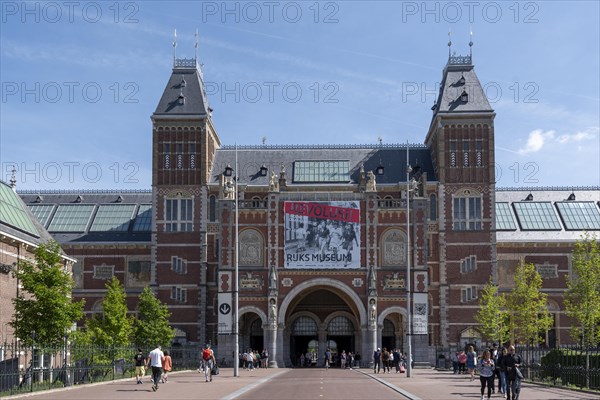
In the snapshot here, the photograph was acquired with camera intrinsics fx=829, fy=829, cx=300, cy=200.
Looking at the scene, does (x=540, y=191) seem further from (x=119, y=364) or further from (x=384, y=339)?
(x=119, y=364)

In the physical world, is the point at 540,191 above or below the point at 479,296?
above

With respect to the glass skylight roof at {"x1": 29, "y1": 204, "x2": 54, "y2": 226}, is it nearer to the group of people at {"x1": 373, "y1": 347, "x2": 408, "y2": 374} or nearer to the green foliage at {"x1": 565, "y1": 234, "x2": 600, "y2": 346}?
the group of people at {"x1": 373, "y1": 347, "x2": 408, "y2": 374}

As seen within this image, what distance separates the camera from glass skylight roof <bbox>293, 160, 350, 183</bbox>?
80125mm

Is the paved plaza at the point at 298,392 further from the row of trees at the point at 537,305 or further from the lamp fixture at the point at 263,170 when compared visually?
the lamp fixture at the point at 263,170

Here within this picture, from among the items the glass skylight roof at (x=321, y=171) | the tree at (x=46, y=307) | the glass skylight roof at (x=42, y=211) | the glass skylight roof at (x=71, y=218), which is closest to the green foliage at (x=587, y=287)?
the glass skylight roof at (x=321, y=171)

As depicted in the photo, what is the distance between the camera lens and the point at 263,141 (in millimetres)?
86188

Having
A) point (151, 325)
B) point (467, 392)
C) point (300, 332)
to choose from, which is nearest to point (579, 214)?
point (300, 332)

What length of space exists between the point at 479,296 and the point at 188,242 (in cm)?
2683

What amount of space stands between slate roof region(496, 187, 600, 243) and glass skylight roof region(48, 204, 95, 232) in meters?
41.0

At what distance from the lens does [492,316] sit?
2628 inches

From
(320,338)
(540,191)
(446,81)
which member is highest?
(446,81)

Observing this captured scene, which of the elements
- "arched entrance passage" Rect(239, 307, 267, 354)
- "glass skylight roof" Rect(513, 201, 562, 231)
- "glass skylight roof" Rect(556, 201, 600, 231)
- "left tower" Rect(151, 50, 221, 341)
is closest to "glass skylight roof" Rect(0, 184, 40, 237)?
"left tower" Rect(151, 50, 221, 341)

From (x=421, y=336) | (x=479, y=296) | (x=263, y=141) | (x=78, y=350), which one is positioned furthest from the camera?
(x=263, y=141)

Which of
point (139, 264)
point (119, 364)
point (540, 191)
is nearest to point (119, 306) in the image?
point (119, 364)
